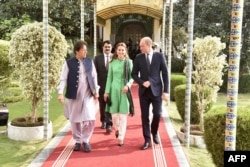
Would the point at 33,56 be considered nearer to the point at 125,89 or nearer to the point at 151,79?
the point at 125,89

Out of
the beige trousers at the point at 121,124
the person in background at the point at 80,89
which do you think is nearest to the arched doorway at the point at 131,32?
the beige trousers at the point at 121,124

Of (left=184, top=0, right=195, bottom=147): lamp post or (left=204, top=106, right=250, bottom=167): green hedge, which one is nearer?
(left=204, top=106, right=250, bottom=167): green hedge

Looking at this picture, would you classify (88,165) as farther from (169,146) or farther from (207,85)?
(207,85)

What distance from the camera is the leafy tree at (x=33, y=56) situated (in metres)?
7.52

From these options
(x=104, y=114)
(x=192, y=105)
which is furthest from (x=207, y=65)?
(x=104, y=114)

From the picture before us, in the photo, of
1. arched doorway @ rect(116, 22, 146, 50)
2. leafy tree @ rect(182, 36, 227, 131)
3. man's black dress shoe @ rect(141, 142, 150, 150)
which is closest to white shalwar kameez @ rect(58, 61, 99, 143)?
man's black dress shoe @ rect(141, 142, 150, 150)

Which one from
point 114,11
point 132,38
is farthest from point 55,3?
point 132,38

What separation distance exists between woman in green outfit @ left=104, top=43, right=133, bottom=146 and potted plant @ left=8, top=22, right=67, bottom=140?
128 cm

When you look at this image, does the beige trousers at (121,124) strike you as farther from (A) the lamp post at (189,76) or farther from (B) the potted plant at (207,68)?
(B) the potted plant at (207,68)

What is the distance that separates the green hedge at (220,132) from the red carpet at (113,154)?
81 centimetres

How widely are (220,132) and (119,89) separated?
232 cm

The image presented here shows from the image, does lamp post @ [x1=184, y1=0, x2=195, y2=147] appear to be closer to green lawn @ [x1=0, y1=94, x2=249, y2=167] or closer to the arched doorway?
green lawn @ [x1=0, y1=94, x2=249, y2=167]

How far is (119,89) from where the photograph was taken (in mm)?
6988

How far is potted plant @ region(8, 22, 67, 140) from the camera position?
7527 millimetres
